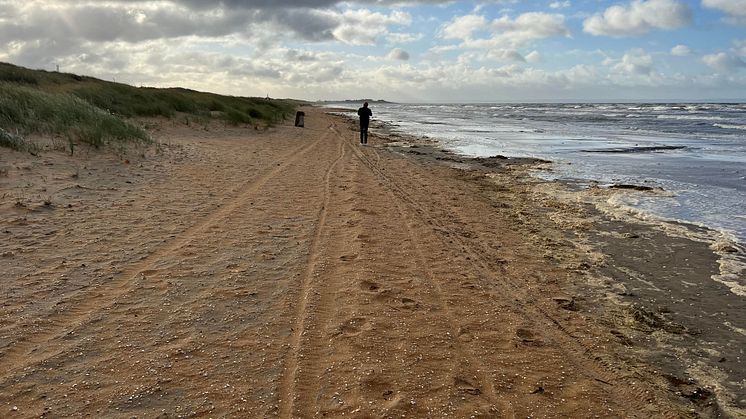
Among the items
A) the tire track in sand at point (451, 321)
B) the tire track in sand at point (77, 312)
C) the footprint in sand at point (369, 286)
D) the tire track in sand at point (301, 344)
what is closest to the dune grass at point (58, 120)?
the tire track in sand at point (77, 312)

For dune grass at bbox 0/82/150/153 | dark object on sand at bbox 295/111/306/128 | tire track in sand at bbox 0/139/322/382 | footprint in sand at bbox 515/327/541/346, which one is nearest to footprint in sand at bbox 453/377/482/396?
footprint in sand at bbox 515/327/541/346

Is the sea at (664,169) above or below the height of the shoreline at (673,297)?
above

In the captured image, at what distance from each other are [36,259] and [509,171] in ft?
40.5

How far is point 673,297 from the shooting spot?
214 inches

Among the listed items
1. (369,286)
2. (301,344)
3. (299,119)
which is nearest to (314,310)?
(301,344)

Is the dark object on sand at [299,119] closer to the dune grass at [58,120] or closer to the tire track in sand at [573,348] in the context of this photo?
the dune grass at [58,120]

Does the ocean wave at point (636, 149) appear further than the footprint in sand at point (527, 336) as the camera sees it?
Yes

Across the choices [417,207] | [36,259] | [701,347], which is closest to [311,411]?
[701,347]

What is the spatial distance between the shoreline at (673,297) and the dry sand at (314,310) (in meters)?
0.04

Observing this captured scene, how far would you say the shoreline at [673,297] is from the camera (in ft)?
12.8

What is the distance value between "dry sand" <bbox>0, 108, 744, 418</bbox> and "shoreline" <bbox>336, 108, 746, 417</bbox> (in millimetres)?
37

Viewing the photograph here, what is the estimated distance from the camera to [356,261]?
5855 mm

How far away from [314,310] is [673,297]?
12.4ft

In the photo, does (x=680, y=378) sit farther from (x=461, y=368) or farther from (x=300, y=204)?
(x=300, y=204)
